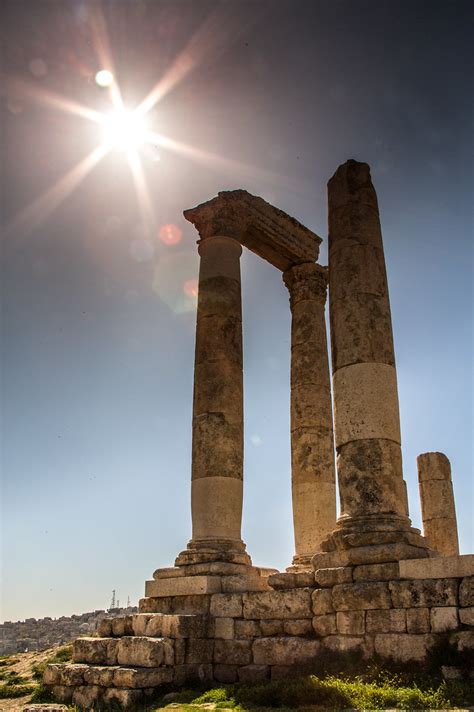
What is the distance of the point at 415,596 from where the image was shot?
9.85 m

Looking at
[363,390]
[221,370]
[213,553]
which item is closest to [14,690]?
[213,553]

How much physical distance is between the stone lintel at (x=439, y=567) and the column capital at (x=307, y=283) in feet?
34.7

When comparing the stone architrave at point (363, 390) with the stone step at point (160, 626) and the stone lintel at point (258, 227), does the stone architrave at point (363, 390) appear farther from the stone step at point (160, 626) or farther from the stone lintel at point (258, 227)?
the stone lintel at point (258, 227)

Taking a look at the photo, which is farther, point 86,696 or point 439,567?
point 86,696

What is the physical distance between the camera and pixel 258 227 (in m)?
18.1

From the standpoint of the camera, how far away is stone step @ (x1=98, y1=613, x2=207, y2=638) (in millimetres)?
11953

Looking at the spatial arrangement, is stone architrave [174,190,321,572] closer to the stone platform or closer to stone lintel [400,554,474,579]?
the stone platform

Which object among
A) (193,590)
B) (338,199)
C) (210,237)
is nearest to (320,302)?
(210,237)

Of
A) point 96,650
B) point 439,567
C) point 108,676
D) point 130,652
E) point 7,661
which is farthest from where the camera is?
point 7,661

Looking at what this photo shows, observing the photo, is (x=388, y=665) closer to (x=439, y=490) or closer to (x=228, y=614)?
(x=228, y=614)

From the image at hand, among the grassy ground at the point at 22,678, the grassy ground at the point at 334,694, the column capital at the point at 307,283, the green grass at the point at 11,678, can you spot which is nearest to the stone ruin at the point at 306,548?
the grassy ground at the point at 334,694

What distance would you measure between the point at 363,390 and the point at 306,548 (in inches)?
249

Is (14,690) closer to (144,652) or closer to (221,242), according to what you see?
(144,652)

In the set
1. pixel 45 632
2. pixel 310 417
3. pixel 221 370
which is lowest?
pixel 45 632
